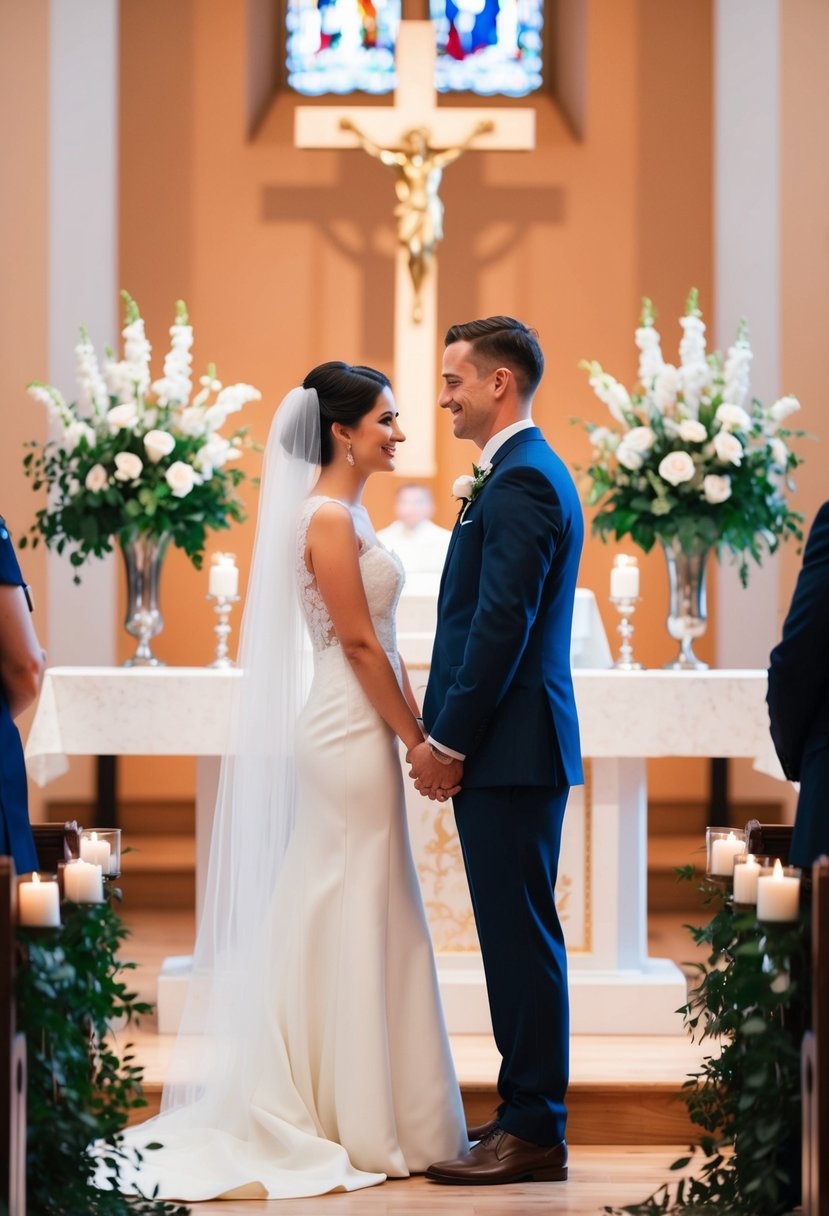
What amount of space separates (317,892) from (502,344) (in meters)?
1.41

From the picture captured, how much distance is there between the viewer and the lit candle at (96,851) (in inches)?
130

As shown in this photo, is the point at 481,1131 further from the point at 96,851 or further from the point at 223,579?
the point at 223,579

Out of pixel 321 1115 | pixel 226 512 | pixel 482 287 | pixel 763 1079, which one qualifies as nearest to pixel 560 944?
pixel 321 1115

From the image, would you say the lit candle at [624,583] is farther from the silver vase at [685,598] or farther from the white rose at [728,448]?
the white rose at [728,448]

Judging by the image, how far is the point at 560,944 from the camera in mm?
3719

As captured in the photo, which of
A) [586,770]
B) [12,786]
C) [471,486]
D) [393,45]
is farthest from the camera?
[393,45]

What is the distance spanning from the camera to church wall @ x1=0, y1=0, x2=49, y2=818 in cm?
653

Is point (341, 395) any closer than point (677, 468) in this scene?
Yes

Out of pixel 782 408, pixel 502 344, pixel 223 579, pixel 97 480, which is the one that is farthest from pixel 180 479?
pixel 782 408

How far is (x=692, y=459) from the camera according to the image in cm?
500

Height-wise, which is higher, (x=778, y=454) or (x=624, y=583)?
(x=778, y=454)

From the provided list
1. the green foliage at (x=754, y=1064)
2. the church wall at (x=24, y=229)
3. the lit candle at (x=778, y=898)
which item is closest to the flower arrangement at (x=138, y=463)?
the church wall at (x=24, y=229)

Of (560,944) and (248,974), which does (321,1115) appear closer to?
(248,974)

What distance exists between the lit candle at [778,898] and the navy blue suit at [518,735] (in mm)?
813
